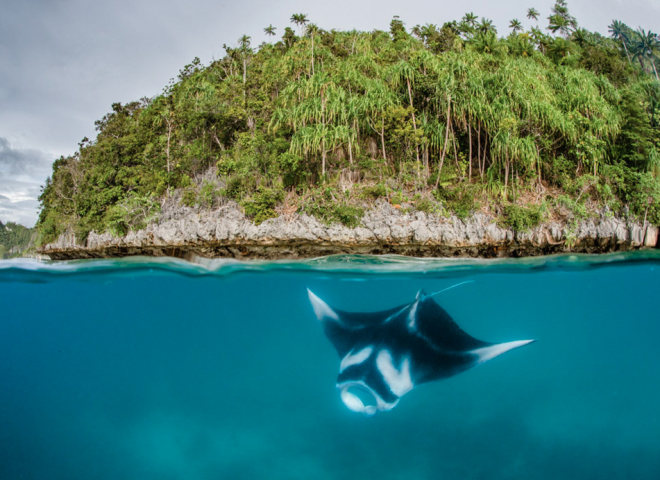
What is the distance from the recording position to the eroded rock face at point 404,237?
11789mm

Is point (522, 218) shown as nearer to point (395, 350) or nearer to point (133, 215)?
point (395, 350)

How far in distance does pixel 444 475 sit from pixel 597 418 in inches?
315

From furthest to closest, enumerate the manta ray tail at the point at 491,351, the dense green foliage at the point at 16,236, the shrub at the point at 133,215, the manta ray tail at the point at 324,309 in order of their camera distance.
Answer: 1. the dense green foliage at the point at 16,236
2. the shrub at the point at 133,215
3. the manta ray tail at the point at 324,309
4. the manta ray tail at the point at 491,351

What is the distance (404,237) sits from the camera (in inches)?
461

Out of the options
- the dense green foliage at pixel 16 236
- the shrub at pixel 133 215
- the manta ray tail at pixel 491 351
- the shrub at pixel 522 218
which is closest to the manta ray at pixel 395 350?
the manta ray tail at pixel 491 351

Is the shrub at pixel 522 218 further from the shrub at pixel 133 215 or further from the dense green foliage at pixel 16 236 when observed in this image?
the dense green foliage at pixel 16 236

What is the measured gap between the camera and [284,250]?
1246 cm

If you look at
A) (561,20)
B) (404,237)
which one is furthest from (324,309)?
(561,20)

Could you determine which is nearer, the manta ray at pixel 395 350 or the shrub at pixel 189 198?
the manta ray at pixel 395 350

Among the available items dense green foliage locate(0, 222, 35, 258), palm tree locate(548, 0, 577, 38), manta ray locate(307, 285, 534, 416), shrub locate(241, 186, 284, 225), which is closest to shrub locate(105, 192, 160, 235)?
shrub locate(241, 186, 284, 225)

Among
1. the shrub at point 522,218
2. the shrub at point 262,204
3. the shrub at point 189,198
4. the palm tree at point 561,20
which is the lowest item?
the shrub at point 522,218

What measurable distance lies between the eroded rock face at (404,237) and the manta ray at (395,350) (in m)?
3.11

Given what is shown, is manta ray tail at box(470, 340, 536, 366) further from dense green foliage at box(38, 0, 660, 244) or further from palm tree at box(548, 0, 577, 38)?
palm tree at box(548, 0, 577, 38)

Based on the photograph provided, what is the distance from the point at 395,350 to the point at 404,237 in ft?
13.8
